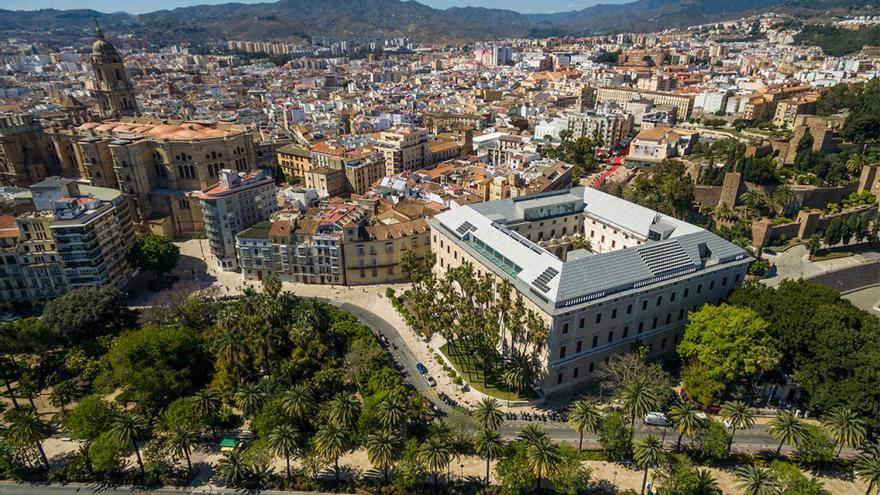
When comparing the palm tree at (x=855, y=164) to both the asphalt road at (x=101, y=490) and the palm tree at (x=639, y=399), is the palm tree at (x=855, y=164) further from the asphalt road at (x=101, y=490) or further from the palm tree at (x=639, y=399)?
the asphalt road at (x=101, y=490)

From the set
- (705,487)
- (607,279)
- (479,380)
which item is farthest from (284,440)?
(705,487)

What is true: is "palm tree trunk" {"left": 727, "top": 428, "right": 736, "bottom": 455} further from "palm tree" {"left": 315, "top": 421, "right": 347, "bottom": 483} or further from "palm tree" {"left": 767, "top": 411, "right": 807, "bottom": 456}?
"palm tree" {"left": 315, "top": 421, "right": 347, "bottom": 483}

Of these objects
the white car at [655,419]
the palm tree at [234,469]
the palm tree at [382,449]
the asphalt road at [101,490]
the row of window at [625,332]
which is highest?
the row of window at [625,332]

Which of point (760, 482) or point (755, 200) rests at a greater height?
point (755, 200)

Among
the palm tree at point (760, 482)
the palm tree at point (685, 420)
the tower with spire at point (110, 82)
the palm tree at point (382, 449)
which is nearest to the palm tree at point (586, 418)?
the palm tree at point (685, 420)

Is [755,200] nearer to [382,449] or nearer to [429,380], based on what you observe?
[429,380]

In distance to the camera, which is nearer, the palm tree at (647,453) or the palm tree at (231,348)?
the palm tree at (647,453)

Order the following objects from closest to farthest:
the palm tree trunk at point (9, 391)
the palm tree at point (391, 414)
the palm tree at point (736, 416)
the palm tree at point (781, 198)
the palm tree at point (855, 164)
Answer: the palm tree at point (736, 416) → the palm tree at point (391, 414) → the palm tree trunk at point (9, 391) → the palm tree at point (781, 198) → the palm tree at point (855, 164)
